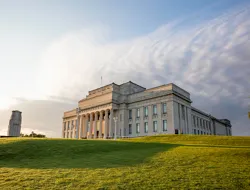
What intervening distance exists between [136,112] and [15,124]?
145 feet

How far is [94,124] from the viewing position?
2982 inches

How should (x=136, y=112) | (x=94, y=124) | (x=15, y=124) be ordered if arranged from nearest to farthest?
(x=136, y=112) < (x=15, y=124) < (x=94, y=124)

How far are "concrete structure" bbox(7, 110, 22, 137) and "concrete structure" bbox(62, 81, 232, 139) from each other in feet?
70.6

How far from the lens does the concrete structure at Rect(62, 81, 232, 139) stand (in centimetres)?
5966

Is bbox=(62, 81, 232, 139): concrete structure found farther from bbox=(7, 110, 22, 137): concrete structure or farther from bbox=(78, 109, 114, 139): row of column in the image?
bbox=(7, 110, 22, 137): concrete structure

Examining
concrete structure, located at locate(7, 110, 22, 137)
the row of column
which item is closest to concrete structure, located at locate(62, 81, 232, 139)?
the row of column

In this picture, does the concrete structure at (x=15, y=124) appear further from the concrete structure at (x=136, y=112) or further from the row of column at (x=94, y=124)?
the row of column at (x=94, y=124)

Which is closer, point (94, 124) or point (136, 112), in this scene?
point (136, 112)

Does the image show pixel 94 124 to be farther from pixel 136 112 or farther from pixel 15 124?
pixel 15 124

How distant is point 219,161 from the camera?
48.8ft

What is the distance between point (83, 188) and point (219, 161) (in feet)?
33.8

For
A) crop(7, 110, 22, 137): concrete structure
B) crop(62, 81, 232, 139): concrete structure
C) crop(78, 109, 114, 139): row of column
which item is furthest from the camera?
crop(7, 110, 22, 137): concrete structure

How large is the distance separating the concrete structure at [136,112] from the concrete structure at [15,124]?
847 inches

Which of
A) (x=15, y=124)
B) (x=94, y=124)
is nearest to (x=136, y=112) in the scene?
(x=94, y=124)
